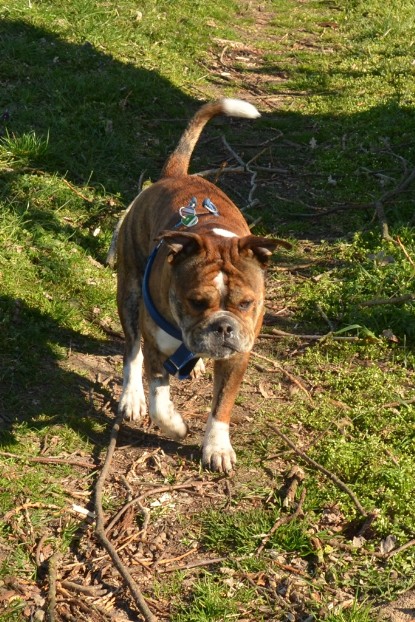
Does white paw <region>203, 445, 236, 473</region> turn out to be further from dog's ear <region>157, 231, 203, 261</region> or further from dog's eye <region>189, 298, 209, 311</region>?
dog's ear <region>157, 231, 203, 261</region>

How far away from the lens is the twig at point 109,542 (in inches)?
155

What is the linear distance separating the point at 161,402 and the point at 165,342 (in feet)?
1.03

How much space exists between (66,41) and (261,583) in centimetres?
726

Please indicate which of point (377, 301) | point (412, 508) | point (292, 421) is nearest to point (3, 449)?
point (292, 421)

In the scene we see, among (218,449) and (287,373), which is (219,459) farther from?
(287,373)

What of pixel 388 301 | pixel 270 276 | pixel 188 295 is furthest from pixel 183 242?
pixel 270 276

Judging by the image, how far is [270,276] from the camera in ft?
23.5

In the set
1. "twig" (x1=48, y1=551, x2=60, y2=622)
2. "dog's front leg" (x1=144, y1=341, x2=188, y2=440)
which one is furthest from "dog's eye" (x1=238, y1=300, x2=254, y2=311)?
"twig" (x1=48, y1=551, x2=60, y2=622)

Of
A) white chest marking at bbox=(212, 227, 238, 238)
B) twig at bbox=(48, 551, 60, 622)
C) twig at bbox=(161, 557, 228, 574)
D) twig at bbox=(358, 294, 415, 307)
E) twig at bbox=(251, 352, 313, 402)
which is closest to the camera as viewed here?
twig at bbox=(48, 551, 60, 622)

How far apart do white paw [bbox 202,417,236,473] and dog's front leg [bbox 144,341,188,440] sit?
15 centimetres

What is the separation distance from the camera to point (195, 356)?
479 cm

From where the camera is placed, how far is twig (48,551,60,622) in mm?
3861

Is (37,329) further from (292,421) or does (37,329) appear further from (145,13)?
(145,13)

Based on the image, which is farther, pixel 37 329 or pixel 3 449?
pixel 37 329
